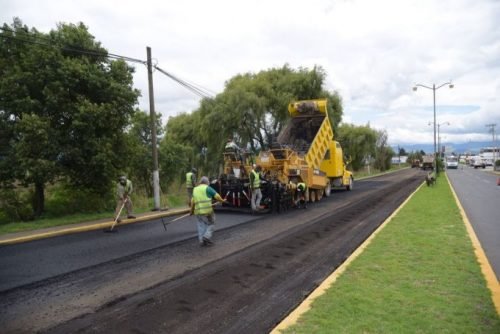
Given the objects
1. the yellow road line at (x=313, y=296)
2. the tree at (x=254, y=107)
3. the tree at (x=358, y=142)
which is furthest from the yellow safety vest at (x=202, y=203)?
the tree at (x=358, y=142)

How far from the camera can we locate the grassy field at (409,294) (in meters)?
4.42

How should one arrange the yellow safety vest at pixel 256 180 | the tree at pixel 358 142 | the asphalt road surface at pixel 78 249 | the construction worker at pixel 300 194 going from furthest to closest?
1. the tree at pixel 358 142
2. the construction worker at pixel 300 194
3. the yellow safety vest at pixel 256 180
4. the asphalt road surface at pixel 78 249

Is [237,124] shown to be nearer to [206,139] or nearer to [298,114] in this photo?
[206,139]

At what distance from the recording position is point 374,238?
9.02 m

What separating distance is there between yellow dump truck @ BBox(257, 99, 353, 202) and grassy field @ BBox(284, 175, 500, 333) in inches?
302

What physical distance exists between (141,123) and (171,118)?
18.2 metres

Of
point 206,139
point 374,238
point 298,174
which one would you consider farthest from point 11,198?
point 206,139

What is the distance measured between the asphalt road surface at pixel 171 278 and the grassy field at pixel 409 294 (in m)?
0.53

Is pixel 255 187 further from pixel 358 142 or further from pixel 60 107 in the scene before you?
pixel 358 142

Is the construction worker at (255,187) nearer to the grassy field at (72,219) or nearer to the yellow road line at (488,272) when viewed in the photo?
the grassy field at (72,219)

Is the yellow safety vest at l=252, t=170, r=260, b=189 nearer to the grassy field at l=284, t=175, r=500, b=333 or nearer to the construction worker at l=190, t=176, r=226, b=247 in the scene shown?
the construction worker at l=190, t=176, r=226, b=247

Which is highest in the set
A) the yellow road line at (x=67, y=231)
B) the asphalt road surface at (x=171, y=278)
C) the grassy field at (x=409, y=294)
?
the yellow road line at (x=67, y=231)

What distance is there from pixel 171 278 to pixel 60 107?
8.18 meters

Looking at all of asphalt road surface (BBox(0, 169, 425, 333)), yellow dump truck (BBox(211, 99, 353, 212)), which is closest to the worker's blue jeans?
asphalt road surface (BBox(0, 169, 425, 333))
